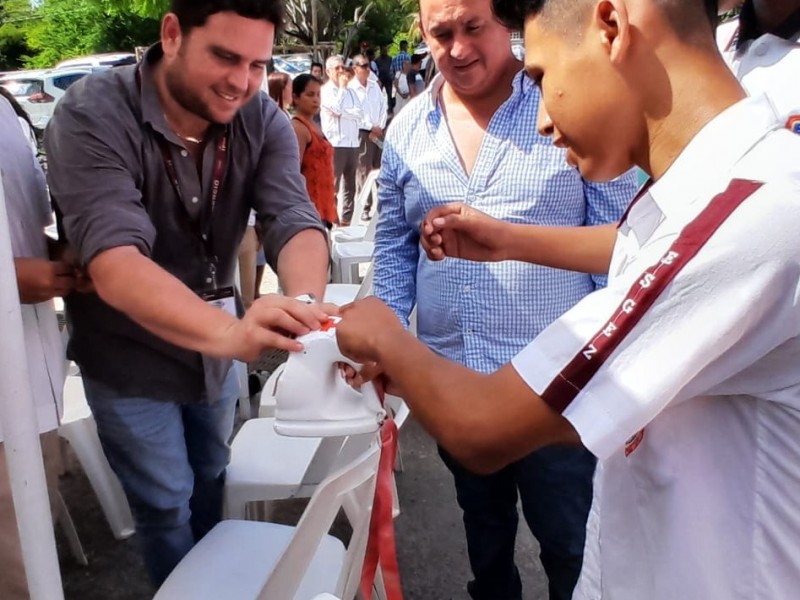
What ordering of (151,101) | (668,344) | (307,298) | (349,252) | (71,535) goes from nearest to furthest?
(668,344)
(307,298)
(151,101)
(71,535)
(349,252)

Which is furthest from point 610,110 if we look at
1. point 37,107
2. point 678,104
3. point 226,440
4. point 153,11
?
point 153,11

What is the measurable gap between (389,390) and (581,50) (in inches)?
26.5

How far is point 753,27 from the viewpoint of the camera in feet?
5.44

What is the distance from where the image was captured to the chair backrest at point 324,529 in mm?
1312

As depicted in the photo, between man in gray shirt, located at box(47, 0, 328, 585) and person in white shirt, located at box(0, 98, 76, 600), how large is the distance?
0.32ft

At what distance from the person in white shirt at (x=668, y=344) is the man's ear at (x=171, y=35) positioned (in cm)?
103

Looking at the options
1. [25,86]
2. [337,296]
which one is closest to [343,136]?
[337,296]

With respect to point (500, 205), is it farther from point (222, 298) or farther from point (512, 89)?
point (222, 298)

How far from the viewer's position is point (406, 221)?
82.2 inches

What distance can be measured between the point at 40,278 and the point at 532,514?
4.40 ft

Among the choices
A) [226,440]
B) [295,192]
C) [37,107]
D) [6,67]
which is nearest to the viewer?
[295,192]

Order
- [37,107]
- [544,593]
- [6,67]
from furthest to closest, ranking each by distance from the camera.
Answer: [6,67], [37,107], [544,593]

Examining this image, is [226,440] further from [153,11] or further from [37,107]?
[153,11]

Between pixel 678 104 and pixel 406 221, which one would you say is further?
pixel 406 221
